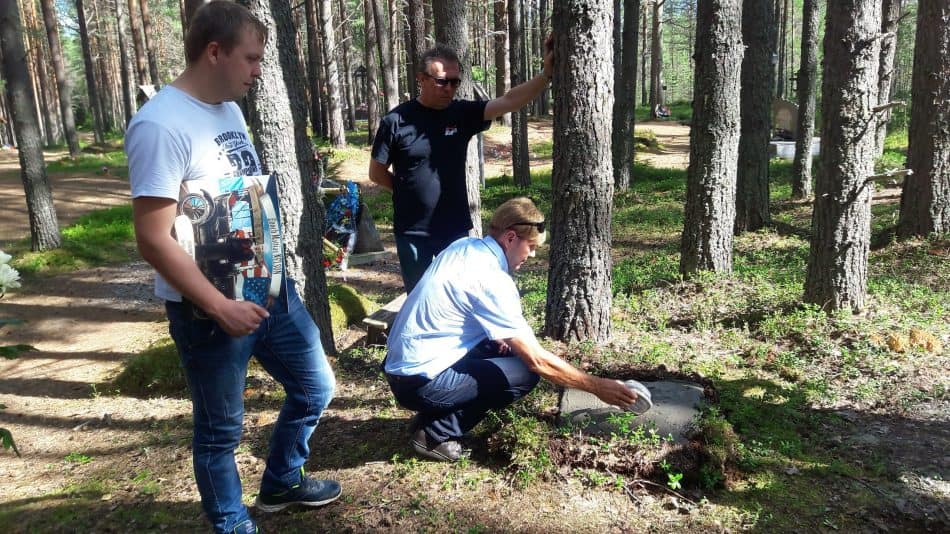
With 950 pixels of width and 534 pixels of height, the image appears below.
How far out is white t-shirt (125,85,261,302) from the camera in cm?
199

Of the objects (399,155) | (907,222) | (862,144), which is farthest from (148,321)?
(907,222)

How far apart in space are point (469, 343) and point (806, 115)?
10449 mm

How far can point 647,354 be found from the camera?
4.55 metres

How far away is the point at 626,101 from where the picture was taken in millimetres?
13188

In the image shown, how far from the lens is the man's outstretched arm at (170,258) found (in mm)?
1994

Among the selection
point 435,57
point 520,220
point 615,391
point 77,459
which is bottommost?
point 77,459

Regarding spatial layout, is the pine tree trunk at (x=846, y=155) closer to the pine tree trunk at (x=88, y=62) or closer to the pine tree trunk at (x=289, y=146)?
the pine tree trunk at (x=289, y=146)

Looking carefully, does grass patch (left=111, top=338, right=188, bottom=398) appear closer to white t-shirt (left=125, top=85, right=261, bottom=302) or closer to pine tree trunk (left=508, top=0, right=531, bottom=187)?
white t-shirt (left=125, top=85, right=261, bottom=302)

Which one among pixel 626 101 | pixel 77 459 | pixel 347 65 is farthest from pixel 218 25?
pixel 347 65

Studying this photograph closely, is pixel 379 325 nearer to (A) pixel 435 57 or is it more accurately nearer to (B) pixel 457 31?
(A) pixel 435 57

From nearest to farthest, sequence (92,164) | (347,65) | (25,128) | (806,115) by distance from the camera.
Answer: (25,128)
(806,115)
(92,164)
(347,65)

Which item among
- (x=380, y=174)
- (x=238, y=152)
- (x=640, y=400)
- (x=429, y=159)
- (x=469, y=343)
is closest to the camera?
(x=238, y=152)

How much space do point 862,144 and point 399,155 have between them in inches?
146

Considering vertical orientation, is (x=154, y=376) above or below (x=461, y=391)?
below
